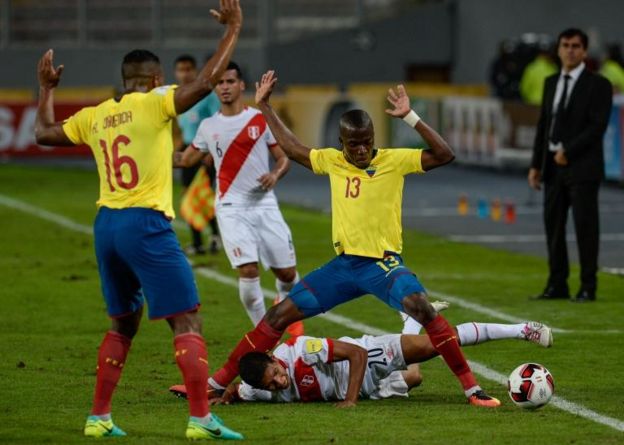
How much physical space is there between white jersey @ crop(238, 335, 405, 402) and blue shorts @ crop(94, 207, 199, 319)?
4.30ft

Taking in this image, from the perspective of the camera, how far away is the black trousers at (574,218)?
14344 millimetres

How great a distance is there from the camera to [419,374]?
32.7 feet

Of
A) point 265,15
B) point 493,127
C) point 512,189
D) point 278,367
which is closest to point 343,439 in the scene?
point 278,367

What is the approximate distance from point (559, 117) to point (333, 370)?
18.3 ft

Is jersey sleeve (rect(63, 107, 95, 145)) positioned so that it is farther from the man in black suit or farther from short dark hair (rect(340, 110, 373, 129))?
the man in black suit

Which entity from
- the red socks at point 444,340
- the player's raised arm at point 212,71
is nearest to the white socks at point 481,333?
the red socks at point 444,340

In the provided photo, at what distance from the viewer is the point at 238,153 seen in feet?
40.7

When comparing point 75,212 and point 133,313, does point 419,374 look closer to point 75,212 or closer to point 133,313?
point 133,313

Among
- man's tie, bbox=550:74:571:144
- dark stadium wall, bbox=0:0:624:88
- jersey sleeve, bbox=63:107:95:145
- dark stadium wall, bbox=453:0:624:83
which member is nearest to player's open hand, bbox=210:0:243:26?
jersey sleeve, bbox=63:107:95:145

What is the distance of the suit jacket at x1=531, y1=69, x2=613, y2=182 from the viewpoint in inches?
563

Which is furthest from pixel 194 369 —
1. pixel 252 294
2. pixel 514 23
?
pixel 514 23

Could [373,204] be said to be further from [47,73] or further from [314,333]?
[314,333]

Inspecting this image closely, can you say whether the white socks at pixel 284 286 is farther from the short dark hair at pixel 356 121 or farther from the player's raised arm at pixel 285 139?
the short dark hair at pixel 356 121

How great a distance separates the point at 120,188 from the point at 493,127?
23.5 meters
